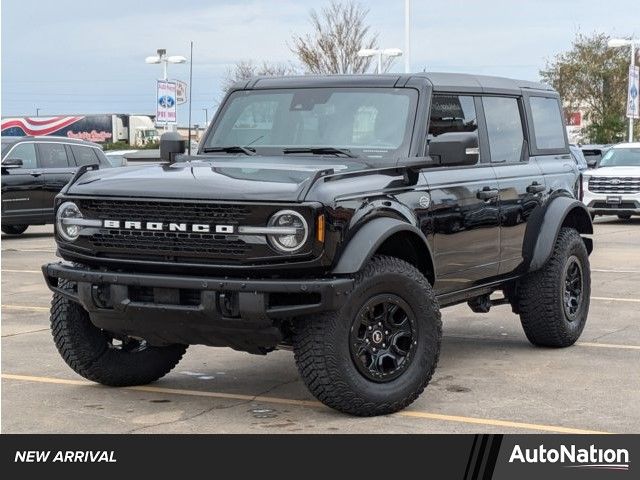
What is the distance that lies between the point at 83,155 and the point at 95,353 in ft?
47.1

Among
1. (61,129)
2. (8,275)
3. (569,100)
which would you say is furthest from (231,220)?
(61,129)

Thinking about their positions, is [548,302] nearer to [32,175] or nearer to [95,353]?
[95,353]

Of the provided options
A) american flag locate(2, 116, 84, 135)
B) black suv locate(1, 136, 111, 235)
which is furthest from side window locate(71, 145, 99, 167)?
american flag locate(2, 116, 84, 135)

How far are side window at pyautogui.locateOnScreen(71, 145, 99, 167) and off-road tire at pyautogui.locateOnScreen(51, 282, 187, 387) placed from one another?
13.9 metres

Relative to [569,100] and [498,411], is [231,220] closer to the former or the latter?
[498,411]

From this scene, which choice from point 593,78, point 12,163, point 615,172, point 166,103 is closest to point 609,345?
point 12,163

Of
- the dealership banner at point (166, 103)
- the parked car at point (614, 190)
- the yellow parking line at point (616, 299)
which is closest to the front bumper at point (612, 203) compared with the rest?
the parked car at point (614, 190)

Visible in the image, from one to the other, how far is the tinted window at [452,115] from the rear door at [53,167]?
13.0 meters

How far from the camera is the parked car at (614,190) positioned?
24.6 m

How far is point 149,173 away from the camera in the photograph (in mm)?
6773

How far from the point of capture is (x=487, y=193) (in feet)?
25.8

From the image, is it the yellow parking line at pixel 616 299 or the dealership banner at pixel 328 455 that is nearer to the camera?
the dealership banner at pixel 328 455

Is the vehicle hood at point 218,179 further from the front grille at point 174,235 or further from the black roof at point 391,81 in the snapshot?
the black roof at point 391,81

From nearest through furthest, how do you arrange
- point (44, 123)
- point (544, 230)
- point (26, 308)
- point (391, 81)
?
point (391, 81) → point (544, 230) → point (26, 308) → point (44, 123)
